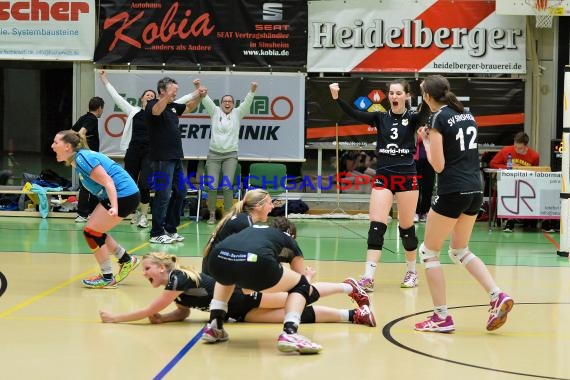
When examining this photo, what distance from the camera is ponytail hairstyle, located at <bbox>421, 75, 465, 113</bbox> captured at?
650 cm

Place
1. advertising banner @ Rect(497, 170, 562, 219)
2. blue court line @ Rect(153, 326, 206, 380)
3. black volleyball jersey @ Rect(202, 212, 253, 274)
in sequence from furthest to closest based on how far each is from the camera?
1. advertising banner @ Rect(497, 170, 562, 219)
2. black volleyball jersey @ Rect(202, 212, 253, 274)
3. blue court line @ Rect(153, 326, 206, 380)

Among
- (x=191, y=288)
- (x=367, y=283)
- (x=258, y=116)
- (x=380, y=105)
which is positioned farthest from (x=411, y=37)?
(x=191, y=288)

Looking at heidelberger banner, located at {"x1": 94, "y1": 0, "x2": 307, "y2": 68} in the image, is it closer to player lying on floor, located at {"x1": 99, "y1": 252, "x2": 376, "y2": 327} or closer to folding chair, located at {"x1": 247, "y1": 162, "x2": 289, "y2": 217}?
folding chair, located at {"x1": 247, "y1": 162, "x2": 289, "y2": 217}

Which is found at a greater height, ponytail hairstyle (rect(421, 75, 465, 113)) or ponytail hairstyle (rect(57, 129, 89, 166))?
ponytail hairstyle (rect(421, 75, 465, 113))

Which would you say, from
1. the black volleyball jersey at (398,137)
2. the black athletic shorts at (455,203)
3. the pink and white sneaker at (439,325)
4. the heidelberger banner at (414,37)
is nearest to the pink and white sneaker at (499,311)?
the pink and white sneaker at (439,325)

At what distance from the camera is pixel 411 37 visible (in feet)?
51.8

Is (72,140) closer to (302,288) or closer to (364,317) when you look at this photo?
(302,288)

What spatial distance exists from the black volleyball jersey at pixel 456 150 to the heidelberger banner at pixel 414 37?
9486 mm

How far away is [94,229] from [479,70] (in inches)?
372

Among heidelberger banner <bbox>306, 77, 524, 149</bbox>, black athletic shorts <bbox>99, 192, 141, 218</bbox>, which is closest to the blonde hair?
black athletic shorts <bbox>99, 192, 141, 218</bbox>

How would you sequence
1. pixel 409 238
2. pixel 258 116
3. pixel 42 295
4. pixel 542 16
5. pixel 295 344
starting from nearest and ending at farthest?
pixel 295 344
pixel 42 295
pixel 409 238
pixel 542 16
pixel 258 116

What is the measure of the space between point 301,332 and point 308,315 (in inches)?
10.5

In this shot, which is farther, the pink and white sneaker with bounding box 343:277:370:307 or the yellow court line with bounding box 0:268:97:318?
the yellow court line with bounding box 0:268:97:318

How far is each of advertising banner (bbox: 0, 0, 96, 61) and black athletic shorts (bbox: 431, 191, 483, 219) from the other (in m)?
11.0
